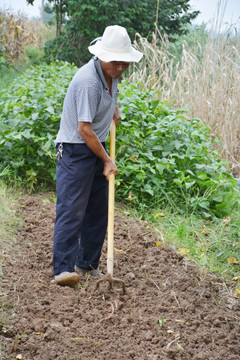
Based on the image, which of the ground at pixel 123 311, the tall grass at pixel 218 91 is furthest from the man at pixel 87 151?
the tall grass at pixel 218 91

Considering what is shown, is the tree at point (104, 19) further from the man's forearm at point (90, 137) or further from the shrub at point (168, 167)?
the man's forearm at point (90, 137)

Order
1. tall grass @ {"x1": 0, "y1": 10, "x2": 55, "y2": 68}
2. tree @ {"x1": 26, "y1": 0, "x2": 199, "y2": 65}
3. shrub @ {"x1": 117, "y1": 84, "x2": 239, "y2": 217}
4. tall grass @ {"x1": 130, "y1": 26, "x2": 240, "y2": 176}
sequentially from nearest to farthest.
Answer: shrub @ {"x1": 117, "y1": 84, "x2": 239, "y2": 217}
tall grass @ {"x1": 130, "y1": 26, "x2": 240, "y2": 176}
tree @ {"x1": 26, "y1": 0, "x2": 199, "y2": 65}
tall grass @ {"x1": 0, "y1": 10, "x2": 55, "y2": 68}

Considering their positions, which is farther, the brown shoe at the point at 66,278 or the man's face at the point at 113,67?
the brown shoe at the point at 66,278

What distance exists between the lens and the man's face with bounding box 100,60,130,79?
296 cm

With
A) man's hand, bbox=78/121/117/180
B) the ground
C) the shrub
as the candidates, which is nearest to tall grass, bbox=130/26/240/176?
the shrub

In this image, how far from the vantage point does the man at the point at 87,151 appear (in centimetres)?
294

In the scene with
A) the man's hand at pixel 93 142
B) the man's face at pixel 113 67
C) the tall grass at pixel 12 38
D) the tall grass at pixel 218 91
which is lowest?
the tall grass at pixel 12 38

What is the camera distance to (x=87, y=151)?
3137 millimetres

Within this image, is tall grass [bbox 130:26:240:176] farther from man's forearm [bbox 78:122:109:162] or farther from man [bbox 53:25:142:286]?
man's forearm [bbox 78:122:109:162]

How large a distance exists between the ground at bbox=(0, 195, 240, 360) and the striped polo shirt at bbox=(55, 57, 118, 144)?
1.07 metres

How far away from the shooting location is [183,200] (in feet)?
16.1

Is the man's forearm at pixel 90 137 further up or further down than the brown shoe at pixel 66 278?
further up

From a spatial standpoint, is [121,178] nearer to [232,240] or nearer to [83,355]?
[232,240]

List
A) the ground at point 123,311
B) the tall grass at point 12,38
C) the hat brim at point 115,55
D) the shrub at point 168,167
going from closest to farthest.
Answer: the ground at point 123,311, the hat brim at point 115,55, the shrub at point 168,167, the tall grass at point 12,38
